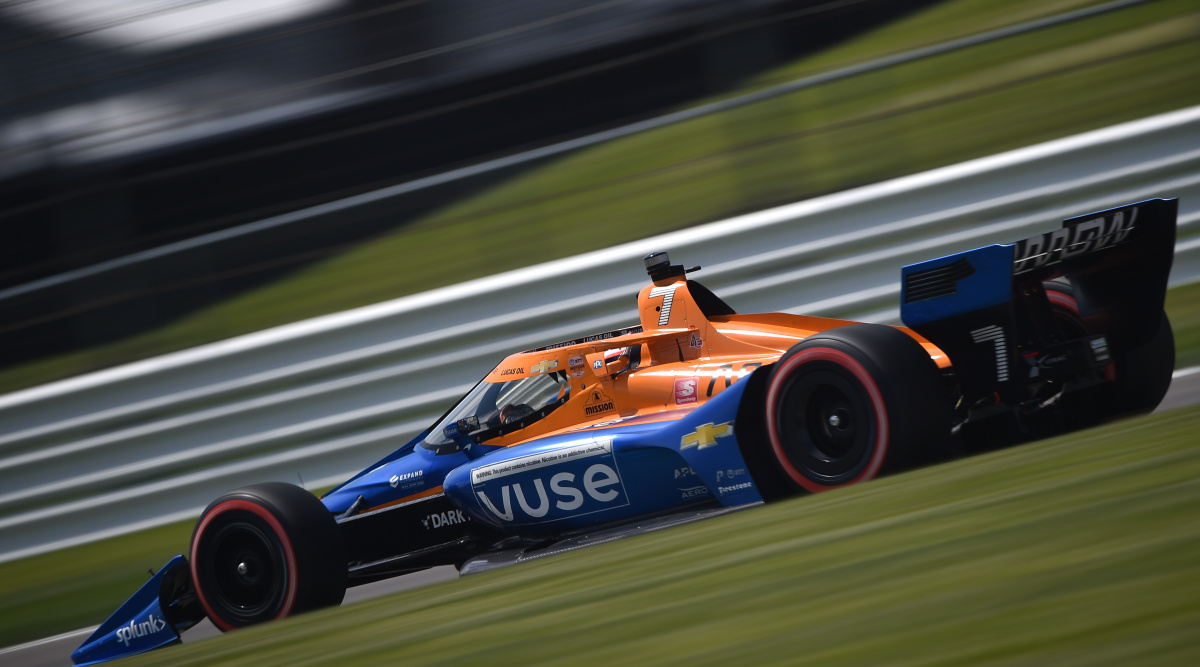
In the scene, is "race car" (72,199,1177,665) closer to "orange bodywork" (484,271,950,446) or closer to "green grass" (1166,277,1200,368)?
"orange bodywork" (484,271,950,446)

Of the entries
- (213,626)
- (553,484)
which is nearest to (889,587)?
(553,484)

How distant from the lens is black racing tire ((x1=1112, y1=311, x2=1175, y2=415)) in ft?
15.4

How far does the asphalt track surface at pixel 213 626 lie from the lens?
554 centimetres

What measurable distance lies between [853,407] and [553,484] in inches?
58.5

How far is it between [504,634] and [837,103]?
216 inches

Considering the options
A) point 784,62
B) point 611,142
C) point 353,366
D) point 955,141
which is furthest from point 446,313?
point 955,141

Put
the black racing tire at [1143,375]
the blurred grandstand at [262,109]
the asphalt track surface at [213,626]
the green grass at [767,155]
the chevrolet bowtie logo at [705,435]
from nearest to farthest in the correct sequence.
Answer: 1. the chevrolet bowtie logo at [705,435]
2. the black racing tire at [1143,375]
3. the asphalt track surface at [213,626]
4. the green grass at [767,155]
5. the blurred grandstand at [262,109]

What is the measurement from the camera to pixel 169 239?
786 centimetres

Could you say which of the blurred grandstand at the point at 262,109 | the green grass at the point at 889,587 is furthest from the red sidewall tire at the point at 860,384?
the blurred grandstand at the point at 262,109

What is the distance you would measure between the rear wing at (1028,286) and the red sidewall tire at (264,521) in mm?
2938

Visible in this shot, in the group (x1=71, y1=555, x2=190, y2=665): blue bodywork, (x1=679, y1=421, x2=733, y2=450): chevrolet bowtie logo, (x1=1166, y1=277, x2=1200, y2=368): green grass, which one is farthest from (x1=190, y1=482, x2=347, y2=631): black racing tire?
(x1=1166, y1=277, x2=1200, y2=368): green grass

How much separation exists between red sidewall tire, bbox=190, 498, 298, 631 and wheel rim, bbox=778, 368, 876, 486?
2423 mm

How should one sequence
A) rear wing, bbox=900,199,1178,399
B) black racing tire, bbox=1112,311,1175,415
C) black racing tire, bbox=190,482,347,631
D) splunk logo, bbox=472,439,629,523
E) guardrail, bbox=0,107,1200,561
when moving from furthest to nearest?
guardrail, bbox=0,107,1200,561 → black racing tire, bbox=190,482,347,631 → black racing tire, bbox=1112,311,1175,415 → splunk logo, bbox=472,439,629,523 → rear wing, bbox=900,199,1178,399

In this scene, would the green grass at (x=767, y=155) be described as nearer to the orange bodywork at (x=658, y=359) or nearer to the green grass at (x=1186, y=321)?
the green grass at (x=1186, y=321)
